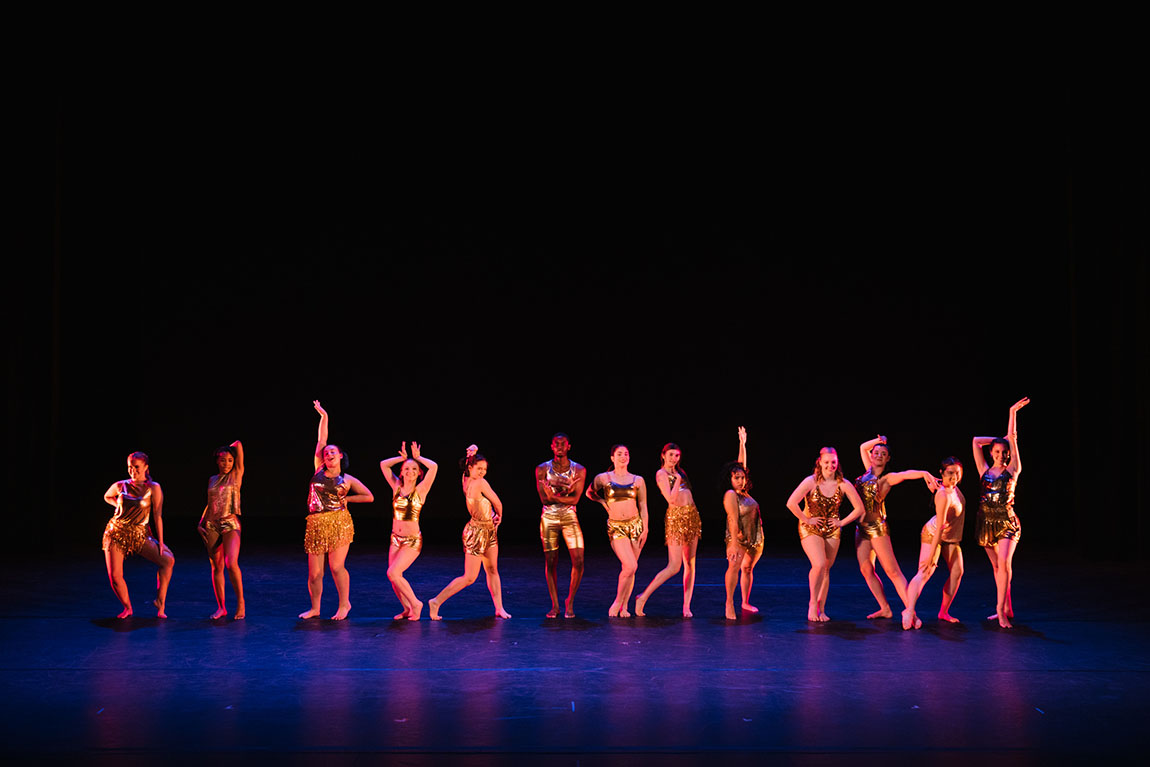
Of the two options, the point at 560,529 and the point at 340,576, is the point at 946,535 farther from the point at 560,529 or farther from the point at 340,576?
the point at 340,576

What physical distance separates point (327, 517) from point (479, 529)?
0.97 metres

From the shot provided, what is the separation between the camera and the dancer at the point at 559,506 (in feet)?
23.6

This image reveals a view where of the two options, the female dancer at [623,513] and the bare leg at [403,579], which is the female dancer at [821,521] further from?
the bare leg at [403,579]

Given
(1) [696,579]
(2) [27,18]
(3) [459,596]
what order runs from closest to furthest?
1. (3) [459,596]
2. (1) [696,579]
3. (2) [27,18]

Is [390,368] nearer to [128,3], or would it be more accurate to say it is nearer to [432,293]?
[432,293]

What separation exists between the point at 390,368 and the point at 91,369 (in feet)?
9.76

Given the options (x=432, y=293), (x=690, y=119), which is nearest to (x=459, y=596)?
(x=432, y=293)

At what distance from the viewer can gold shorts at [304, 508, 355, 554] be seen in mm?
7070

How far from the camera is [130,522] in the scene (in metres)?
7.12

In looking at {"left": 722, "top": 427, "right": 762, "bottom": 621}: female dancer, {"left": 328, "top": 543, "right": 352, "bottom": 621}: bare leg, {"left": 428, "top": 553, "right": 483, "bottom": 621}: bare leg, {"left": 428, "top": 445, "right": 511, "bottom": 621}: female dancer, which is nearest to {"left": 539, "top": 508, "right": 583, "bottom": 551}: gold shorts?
{"left": 428, "top": 445, "right": 511, "bottom": 621}: female dancer

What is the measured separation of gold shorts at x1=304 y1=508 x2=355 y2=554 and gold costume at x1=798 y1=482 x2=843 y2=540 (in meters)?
2.91

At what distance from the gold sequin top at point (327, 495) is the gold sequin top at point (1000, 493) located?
4069 mm

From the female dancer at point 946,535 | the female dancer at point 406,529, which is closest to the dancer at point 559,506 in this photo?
the female dancer at point 406,529

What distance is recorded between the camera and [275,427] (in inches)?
437
